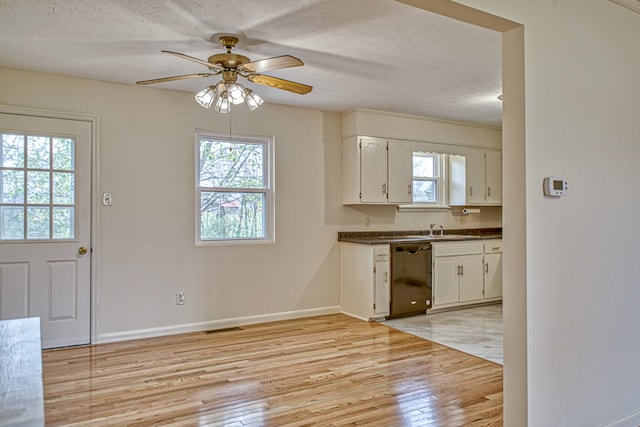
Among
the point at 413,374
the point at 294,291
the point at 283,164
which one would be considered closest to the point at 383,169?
the point at 283,164

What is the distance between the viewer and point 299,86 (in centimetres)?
338

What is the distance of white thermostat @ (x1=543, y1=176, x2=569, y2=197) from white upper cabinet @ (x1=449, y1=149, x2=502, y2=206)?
13.3 feet

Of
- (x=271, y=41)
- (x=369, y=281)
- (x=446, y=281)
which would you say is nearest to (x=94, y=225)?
(x=271, y=41)

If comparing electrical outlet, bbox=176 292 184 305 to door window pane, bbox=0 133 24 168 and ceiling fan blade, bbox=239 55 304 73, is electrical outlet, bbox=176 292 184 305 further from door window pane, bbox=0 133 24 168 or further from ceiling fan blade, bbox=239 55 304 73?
ceiling fan blade, bbox=239 55 304 73

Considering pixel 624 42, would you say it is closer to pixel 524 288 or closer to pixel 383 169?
pixel 524 288

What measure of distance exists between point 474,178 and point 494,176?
0.40 m

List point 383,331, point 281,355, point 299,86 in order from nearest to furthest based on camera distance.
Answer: point 299,86
point 281,355
point 383,331

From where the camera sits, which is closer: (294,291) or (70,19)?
(70,19)

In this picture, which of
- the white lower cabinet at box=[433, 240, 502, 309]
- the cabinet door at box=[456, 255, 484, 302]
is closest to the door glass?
the white lower cabinet at box=[433, 240, 502, 309]

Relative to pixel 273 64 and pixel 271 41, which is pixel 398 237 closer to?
pixel 271 41

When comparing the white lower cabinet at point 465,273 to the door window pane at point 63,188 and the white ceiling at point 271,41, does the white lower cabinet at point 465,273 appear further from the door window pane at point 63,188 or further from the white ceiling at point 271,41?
the door window pane at point 63,188

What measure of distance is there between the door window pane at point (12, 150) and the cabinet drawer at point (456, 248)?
424 centimetres

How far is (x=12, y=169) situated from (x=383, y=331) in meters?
3.65

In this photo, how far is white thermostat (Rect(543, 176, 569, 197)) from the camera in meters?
2.17
